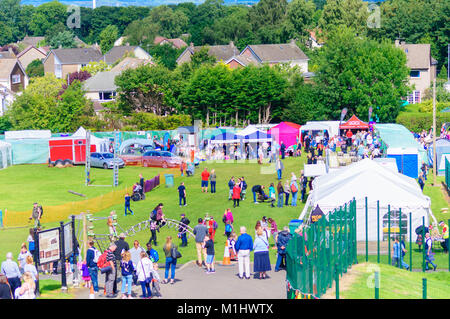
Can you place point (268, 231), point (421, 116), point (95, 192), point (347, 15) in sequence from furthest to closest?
point (347, 15) < point (421, 116) < point (95, 192) < point (268, 231)

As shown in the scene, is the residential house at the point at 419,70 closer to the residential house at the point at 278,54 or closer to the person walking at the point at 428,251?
the residential house at the point at 278,54

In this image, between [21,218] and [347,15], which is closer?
[21,218]

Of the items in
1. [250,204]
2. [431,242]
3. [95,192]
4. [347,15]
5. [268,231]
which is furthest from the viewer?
[347,15]

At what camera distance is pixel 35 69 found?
5837 inches

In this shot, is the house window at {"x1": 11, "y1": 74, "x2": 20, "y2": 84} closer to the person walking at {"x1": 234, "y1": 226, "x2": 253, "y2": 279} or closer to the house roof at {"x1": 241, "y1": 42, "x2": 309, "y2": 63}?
the house roof at {"x1": 241, "y1": 42, "x2": 309, "y2": 63}

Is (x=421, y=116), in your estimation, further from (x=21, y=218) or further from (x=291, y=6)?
(x=291, y=6)

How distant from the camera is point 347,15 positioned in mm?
125188

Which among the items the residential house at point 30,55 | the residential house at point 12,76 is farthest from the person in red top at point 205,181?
the residential house at point 30,55

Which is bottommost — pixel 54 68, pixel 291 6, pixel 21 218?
pixel 21 218

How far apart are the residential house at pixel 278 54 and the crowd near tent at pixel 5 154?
213ft

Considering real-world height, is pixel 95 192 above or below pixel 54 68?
below

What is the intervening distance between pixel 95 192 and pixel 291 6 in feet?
329

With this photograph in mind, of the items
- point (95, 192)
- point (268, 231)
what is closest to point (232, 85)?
point (95, 192)

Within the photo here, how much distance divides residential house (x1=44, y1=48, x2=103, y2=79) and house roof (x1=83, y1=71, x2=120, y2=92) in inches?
1217
